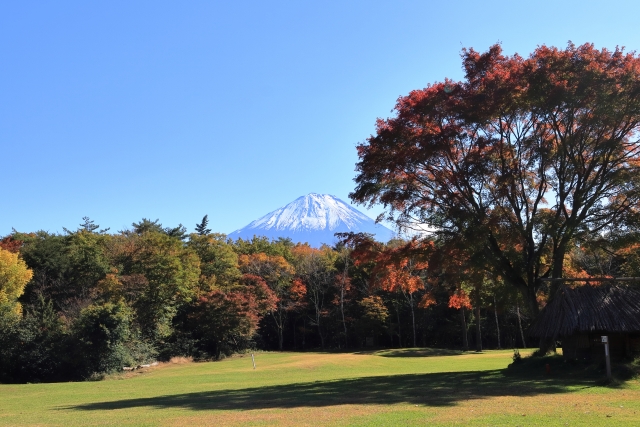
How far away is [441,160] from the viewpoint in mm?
22938

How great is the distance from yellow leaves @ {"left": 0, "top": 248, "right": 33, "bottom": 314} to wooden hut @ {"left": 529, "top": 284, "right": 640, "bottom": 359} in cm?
3671

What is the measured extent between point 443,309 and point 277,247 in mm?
25158

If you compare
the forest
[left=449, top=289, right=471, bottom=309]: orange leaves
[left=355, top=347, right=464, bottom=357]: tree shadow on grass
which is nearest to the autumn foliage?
the forest

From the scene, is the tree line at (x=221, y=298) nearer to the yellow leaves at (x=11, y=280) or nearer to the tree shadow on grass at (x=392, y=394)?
the yellow leaves at (x=11, y=280)

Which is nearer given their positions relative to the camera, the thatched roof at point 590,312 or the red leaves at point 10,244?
the thatched roof at point 590,312

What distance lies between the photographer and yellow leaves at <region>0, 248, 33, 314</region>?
3800cm

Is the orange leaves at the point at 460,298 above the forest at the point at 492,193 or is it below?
below

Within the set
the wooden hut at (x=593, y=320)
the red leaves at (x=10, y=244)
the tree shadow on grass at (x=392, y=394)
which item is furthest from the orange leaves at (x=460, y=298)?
the red leaves at (x=10, y=244)

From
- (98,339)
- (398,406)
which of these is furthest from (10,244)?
(398,406)

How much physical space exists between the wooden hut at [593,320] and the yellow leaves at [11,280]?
120 ft

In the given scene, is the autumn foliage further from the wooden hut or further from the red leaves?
the red leaves

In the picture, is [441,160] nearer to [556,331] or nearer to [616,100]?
[616,100]

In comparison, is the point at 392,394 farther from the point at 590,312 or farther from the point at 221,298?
the point at 221,298

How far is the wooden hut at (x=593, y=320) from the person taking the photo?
19688 mm
